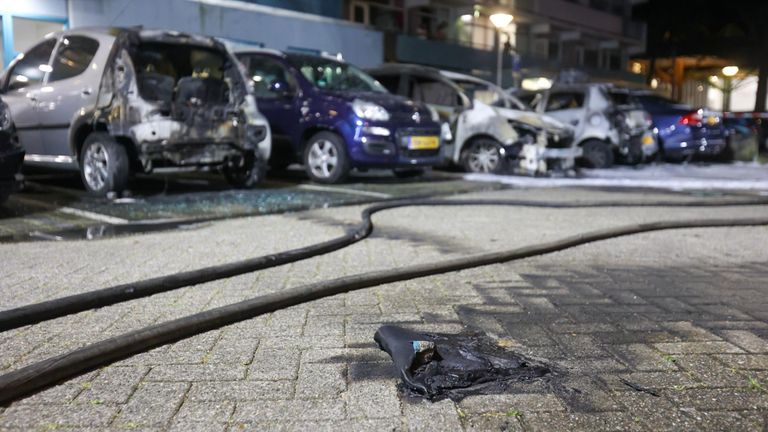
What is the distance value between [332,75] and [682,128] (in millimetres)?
8513

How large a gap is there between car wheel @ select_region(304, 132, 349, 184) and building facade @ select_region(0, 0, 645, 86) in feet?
24.4

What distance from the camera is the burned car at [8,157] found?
6.04m

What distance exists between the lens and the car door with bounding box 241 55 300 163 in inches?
381

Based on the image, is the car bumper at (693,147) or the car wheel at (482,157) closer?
the car wheel at (482,157)

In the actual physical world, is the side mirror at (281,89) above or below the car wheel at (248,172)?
above

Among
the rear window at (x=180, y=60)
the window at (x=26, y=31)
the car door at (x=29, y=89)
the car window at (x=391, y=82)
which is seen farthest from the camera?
the window at (x=26, y=31)

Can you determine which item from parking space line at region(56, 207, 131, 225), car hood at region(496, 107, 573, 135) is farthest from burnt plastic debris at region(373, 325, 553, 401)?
car hood at region(496, 107, 573, 135)

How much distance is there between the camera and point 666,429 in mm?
2229

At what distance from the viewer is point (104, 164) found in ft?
24.1

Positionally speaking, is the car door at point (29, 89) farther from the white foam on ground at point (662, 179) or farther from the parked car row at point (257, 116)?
the white foam on ground at point (662, 179)

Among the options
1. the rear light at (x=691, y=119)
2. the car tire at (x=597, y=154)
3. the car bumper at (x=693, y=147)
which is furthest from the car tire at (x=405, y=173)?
the rear light at (x=691, y=119)

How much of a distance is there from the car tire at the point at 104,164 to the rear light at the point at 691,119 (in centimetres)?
1189

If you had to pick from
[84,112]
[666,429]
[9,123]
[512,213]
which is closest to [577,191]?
[512,213]

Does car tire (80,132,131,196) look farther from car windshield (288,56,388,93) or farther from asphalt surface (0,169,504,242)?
car windshield (288,56,388,93)
